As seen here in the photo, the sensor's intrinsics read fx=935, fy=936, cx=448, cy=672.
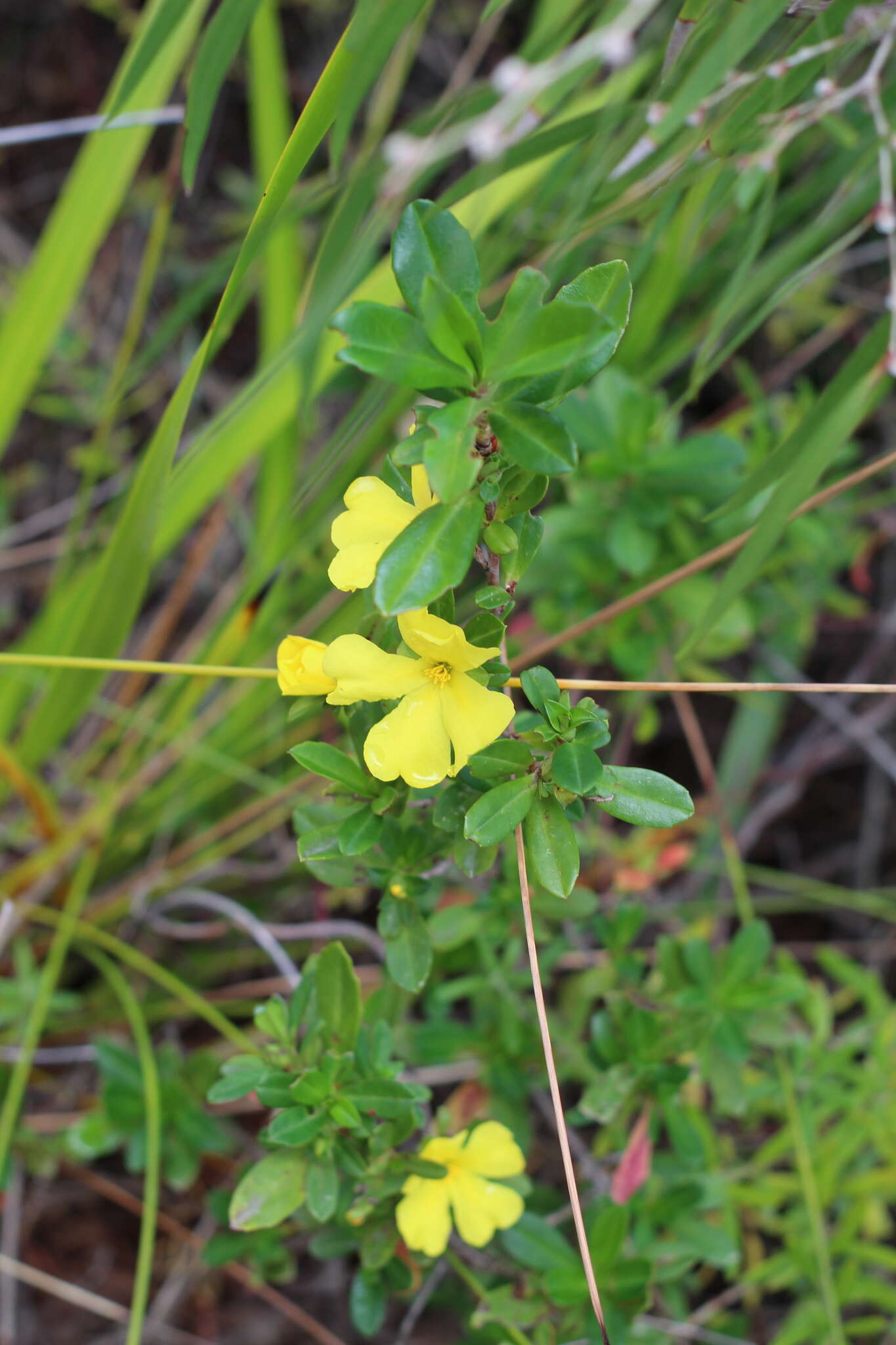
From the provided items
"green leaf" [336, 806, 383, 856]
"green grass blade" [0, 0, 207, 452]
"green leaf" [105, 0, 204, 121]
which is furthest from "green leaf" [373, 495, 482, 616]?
"green grass blade" [0, 0, 207, 452]

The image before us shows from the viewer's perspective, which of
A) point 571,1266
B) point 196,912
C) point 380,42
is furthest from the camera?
point 196,912

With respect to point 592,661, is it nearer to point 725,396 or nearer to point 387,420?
point 387,420

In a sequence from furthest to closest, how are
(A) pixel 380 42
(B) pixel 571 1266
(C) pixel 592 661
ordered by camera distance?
(C) pixel 592 661
(B) pixel 571 1266
(A) pixel 380 42

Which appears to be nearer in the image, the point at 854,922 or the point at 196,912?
the point at 196,912

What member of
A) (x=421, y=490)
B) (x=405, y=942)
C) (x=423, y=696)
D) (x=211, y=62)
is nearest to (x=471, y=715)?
(x=423, y=696)

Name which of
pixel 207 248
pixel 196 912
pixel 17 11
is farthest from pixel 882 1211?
pixel 17 11

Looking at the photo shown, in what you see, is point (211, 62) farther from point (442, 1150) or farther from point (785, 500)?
point (442, 1150)

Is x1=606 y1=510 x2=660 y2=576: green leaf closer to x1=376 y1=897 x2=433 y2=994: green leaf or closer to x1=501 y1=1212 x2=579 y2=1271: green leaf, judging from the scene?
x1=376 y1=897 x2=433 y2=994: green leaf
